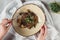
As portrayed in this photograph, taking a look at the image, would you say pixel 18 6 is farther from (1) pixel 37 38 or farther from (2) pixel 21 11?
(1) pixel 37 38

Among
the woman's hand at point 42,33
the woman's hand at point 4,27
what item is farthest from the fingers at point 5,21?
the woman's hand at point 42,33

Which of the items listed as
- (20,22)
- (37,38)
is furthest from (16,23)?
(37,38)

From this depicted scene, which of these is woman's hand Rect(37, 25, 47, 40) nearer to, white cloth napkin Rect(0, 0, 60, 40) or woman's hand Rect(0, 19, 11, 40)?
white cloth napkin Rect(0, 0, 60, 40)

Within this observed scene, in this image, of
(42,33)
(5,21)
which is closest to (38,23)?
(42,33)

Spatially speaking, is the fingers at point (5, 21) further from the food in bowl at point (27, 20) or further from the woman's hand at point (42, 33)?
the woman's hand at point (42, 33)

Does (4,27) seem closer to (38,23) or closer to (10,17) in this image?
(10,17)

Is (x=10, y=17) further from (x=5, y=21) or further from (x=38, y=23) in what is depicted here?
(x=38, y=23)

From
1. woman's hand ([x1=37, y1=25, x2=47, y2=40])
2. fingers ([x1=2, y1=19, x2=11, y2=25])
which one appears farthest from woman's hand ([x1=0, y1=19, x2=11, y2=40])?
woman's hand ([x1=37, y1=25, x2=47, y2=40])

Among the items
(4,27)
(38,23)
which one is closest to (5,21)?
(4,27)
